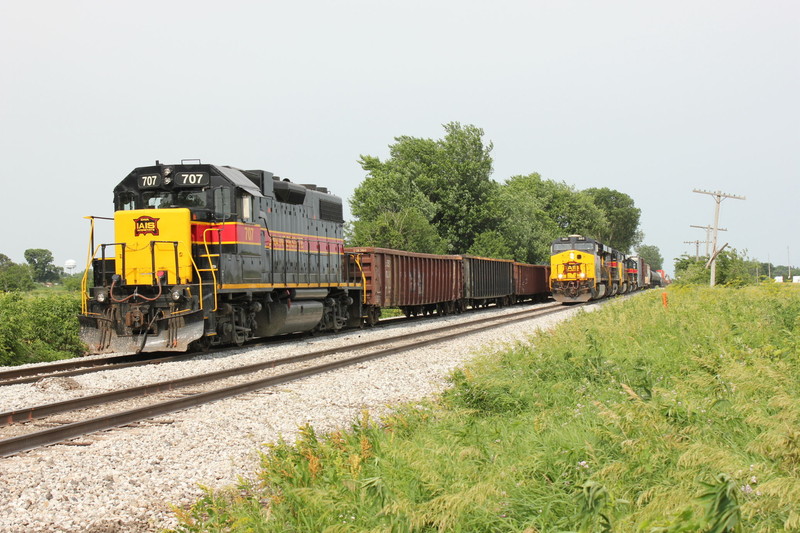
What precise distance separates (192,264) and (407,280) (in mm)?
11941

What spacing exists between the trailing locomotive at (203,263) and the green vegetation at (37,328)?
290cm

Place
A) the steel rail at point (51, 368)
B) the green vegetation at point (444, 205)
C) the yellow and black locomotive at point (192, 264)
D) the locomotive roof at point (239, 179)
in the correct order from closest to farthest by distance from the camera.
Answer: the steel rail at point (51, 368)
the yellow and black locomotive at point (192, 264)
the locomotive roof at point (239, 179)
the green vegetation at point (444, 205)

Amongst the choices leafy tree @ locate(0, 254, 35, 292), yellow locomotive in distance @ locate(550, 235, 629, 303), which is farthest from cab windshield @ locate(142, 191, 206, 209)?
yellow locomotive in distance @ locate(550, 235, 629, 303)

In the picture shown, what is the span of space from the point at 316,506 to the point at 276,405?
438 centimetres

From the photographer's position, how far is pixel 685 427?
4816 mm

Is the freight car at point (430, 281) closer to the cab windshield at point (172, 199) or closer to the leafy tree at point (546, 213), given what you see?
the cab windshield at point (172, 199)

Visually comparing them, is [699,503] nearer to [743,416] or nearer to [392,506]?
[392,506]

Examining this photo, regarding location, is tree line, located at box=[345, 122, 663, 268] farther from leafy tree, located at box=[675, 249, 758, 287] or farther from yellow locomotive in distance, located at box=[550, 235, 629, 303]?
leafy tree, located at box=[675, 249, 758, 287]

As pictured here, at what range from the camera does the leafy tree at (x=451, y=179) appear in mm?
55469

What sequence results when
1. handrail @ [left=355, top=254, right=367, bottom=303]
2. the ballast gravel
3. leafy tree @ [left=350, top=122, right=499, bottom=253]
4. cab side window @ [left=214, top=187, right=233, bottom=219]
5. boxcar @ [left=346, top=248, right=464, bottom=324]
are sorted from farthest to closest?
leafy tree @ [left=350, top=122, right=499, bottom=253]
boxcar @ [left=346, top=248, right=464, bottom=324]
handrail @ [left=355, top=254, right=367, bottom=303]
cab side window @ [left=214, top=187, right=233, bottom=219]
the ballast gravel

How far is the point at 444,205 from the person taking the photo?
56000 millimetres

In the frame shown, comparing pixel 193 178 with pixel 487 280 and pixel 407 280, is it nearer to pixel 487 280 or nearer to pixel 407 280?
pixel 407 280

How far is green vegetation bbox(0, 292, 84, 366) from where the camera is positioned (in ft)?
50.5

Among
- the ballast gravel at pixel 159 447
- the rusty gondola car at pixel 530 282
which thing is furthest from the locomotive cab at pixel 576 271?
the ballast gravel at pixel 159 447
